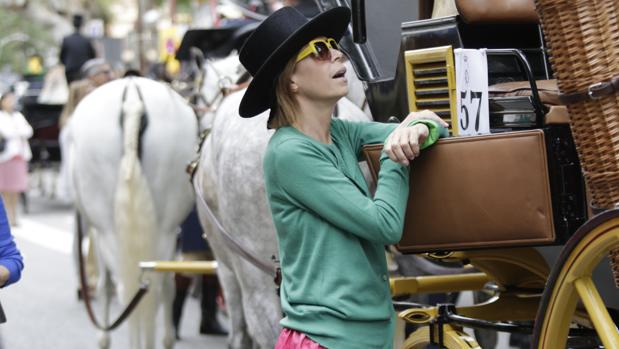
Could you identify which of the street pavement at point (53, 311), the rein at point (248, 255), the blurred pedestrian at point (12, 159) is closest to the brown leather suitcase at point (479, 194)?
the rein at point (248, 255)

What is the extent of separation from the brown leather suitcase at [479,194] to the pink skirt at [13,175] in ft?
45.2

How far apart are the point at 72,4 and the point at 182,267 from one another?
173ft

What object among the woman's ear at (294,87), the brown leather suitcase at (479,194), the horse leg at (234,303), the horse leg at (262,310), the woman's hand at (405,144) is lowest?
the horse leg at (234,303)

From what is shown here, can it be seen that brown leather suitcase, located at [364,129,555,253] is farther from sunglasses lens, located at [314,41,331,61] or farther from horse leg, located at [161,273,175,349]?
horse leg, located at [161,273,175,349]

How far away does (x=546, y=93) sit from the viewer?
3.49 meters

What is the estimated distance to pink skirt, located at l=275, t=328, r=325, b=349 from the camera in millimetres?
3141

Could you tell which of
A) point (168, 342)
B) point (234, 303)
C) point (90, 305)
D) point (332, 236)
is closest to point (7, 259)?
point (332, 236)

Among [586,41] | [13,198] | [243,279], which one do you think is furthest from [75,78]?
[586,41]

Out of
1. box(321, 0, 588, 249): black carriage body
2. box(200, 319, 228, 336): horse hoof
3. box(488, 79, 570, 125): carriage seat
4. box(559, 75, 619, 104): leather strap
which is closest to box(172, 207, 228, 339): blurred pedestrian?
box(200, 319, 228, 336): horse hoof

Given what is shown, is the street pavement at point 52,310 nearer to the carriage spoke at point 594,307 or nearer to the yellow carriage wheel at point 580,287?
the yellow carriage wheel at point 580,287

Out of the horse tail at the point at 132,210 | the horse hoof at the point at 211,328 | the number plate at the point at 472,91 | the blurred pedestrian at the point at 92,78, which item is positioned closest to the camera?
the number plate at the point at 472,91

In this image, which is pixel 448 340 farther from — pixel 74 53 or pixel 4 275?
pixel 74 53

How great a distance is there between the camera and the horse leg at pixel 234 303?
589 centimetres

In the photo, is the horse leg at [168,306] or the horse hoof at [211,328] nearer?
the horse leg at [168,306]
